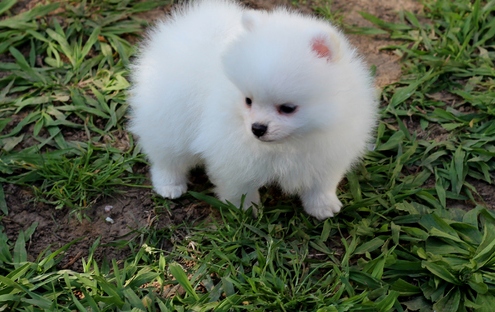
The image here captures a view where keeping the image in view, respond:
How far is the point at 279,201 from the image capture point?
3916 millimetres

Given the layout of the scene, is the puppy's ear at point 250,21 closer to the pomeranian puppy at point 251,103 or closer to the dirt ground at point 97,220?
the pomeranian puppy at point 251,103

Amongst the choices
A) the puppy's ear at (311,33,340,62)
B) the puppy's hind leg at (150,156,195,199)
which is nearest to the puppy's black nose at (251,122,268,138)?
the puppy's ear at (311,33,340,62)

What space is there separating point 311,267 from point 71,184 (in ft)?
5.25

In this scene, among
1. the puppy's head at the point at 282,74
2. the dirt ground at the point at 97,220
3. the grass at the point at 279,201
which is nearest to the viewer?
the puppy's head at the point at 282,74

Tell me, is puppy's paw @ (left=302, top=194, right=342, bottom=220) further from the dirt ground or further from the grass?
the dirt ground

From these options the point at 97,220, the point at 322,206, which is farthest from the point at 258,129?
the point at 97,220

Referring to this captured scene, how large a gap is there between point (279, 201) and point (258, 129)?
103 centimetres

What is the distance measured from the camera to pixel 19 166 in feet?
13.4

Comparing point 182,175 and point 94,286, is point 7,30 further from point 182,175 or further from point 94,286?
point 94,286

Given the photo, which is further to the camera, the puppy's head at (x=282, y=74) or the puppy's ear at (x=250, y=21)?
the puppy's ear at (x=250, y=21)

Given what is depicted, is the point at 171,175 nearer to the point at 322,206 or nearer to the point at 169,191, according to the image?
the point at 169,191

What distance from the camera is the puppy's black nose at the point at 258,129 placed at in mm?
2972

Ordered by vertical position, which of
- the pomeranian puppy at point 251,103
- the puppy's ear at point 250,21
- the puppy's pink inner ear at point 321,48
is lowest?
the pomeranian puppy at point 251,103

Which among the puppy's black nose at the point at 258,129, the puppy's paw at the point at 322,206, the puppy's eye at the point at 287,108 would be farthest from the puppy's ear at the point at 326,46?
the puppy's paw at the point at 322,206
